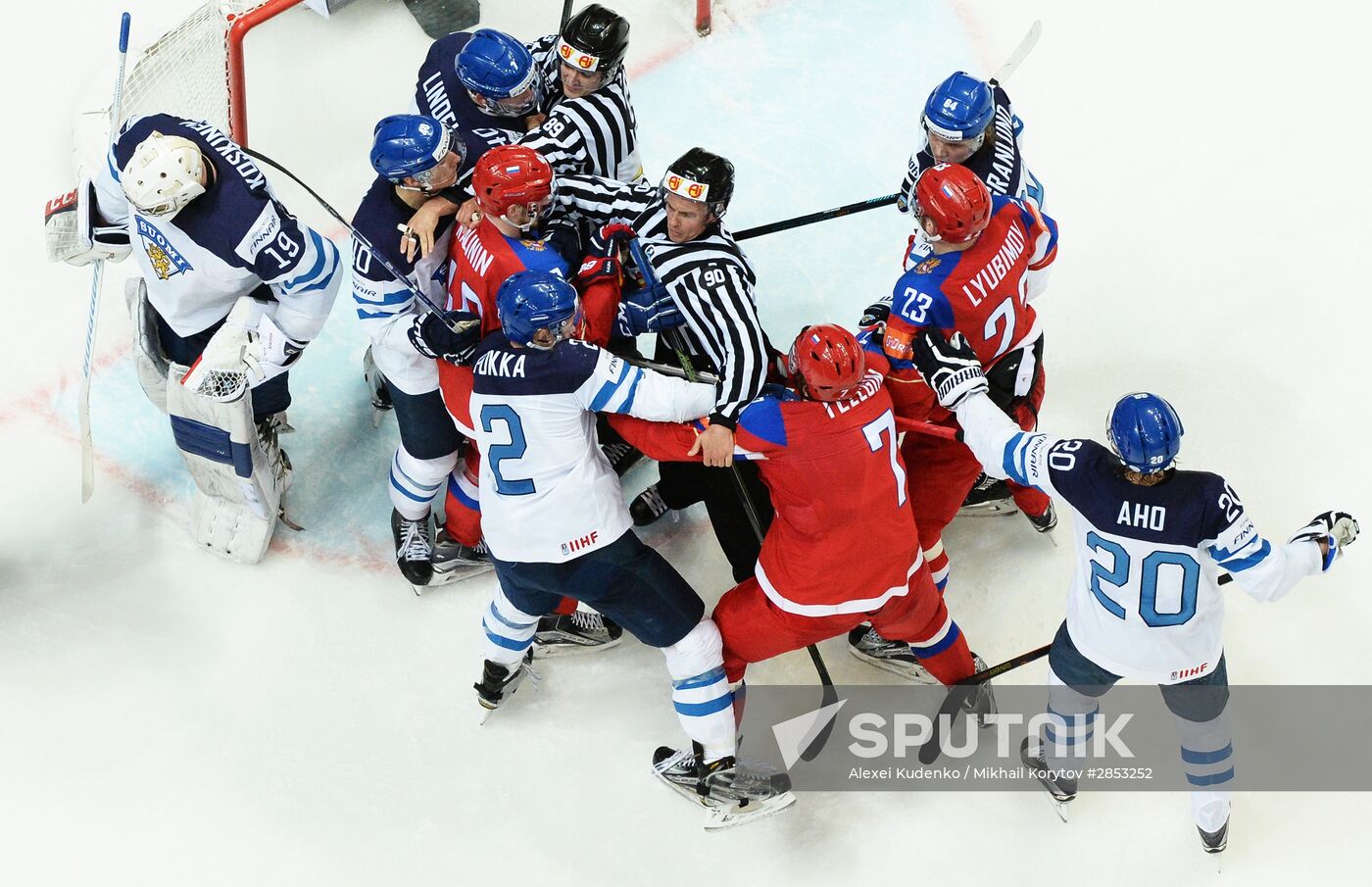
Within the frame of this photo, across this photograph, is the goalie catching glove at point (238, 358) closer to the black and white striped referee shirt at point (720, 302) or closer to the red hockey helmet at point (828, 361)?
the black and white striped referee shirt at point (720, 302)

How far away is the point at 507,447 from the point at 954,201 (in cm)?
118

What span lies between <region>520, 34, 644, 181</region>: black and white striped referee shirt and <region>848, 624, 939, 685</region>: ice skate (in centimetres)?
145

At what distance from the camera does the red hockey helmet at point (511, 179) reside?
3.38m

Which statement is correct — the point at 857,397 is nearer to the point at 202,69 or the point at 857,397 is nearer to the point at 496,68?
the point at 496,68

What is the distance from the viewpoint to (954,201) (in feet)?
10.8

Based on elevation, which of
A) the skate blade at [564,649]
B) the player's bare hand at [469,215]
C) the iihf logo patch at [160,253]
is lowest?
the skate blade at [564,649]

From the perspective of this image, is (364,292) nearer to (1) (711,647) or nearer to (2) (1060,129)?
(1) (711,647)

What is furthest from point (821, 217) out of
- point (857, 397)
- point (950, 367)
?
point (857, 397)

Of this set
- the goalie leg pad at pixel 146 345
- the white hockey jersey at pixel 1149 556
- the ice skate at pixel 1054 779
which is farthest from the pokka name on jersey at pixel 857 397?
the goalie leg pad at pixel 146 345


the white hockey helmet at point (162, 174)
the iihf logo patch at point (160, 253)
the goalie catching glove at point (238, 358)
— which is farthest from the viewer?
the goalie catching glove at point (238, 358)

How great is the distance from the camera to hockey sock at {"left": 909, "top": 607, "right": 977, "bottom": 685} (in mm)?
3580

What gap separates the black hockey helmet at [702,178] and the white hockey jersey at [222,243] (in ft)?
3.32

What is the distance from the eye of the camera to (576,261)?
3.69 m

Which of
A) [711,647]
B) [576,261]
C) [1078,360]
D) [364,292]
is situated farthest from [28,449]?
[1078,360]
